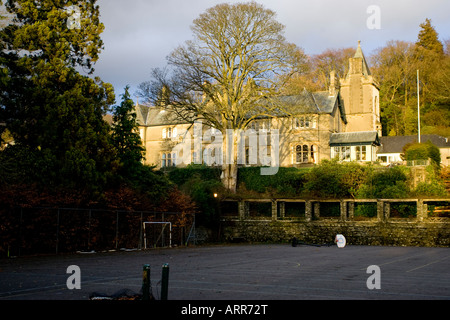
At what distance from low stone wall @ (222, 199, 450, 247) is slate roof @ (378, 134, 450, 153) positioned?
21.5 m

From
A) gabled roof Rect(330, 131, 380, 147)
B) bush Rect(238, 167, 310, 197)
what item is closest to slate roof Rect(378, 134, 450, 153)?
gabled roof Rect(330, 131, 380, 147)

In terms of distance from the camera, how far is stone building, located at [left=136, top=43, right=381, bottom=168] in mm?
54219

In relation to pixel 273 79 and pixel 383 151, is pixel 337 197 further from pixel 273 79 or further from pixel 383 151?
pixel 383 151

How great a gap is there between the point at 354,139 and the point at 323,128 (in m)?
3.76

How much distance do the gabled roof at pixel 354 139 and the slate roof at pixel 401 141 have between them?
6845mm

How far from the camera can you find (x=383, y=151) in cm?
6162

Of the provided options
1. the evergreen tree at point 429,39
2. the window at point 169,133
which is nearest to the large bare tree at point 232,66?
the window at point 169,133

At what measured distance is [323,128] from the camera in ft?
182

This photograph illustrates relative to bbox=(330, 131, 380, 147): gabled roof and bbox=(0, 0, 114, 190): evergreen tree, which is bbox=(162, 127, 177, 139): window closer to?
bbox=(330, 131, 380, 147): gabled roof

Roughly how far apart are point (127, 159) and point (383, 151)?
42.2 m

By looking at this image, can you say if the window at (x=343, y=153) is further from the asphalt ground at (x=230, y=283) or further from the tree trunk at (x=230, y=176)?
the asphalt ground at (x=230, y=283)

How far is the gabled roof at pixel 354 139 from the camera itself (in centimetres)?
5366

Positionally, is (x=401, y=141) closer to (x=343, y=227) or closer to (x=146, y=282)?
(x=343, y=227)
